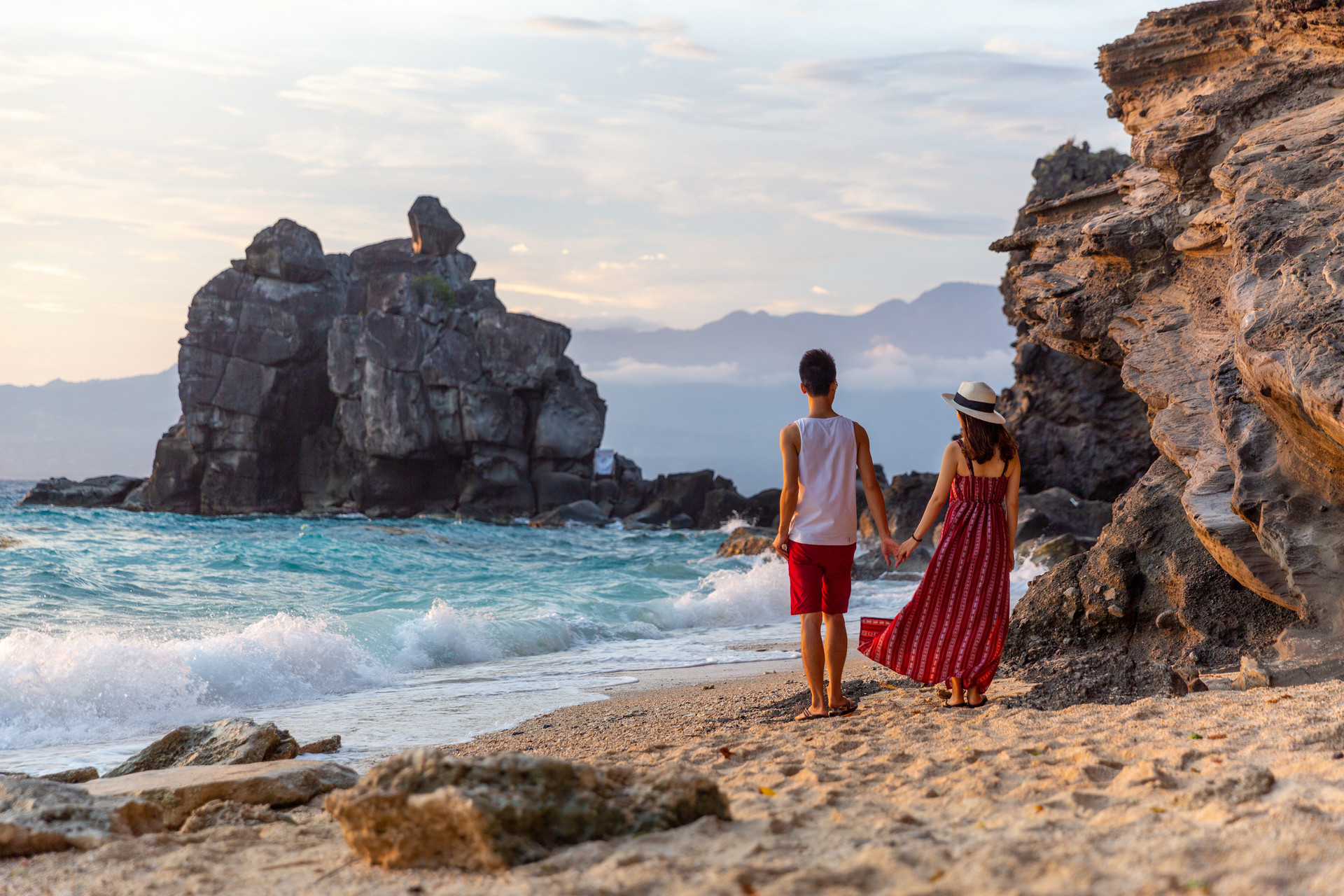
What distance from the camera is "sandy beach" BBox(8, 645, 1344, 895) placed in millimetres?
2082

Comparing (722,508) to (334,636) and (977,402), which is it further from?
(977,402)

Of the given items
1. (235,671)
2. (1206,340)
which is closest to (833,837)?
(1206,340)

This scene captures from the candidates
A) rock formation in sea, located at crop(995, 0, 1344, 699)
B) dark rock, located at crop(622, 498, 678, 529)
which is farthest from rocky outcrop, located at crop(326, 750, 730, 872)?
dark rock, located at crop(622, 498, 678, 529)

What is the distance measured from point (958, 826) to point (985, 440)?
8.02ft

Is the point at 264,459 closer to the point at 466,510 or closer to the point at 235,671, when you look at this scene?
the point at 466,510

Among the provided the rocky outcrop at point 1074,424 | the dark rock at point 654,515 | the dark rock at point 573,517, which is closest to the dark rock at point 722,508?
the dark rock at point 654,515

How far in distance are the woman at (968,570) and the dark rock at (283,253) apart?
157 ft

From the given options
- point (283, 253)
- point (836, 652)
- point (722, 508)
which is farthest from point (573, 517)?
point (836, 652)

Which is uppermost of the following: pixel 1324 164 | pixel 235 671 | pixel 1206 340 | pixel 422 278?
pixel 422 278

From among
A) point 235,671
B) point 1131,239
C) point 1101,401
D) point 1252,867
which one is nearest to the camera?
point 1252,867

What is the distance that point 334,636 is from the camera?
26.9 feet

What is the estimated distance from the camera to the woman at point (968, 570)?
4.59 meters

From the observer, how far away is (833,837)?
95.7 inches

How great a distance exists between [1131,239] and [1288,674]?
288 cm
